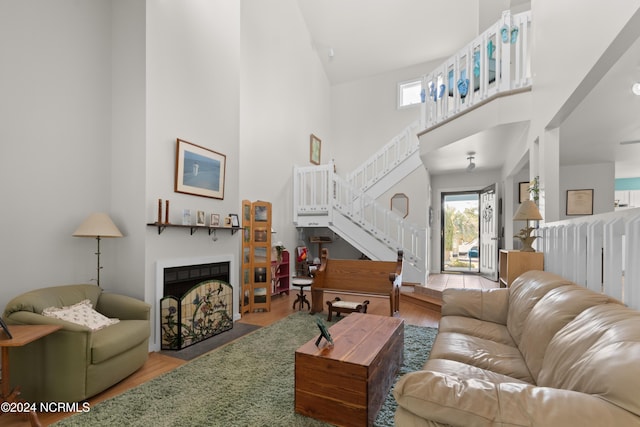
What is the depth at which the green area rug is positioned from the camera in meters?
1.97

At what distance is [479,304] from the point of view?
2.80 meters

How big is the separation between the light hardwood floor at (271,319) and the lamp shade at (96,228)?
131 cm

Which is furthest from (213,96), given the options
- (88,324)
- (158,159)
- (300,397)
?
(300,397)

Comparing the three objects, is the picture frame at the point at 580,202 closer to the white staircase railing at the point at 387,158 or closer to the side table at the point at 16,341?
the white staircase railing at the point at 387,158

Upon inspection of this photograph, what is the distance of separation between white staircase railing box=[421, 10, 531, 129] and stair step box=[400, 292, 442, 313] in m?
2.95

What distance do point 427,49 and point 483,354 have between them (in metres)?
8.18

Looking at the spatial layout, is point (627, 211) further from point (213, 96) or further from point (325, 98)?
point (325, 98)

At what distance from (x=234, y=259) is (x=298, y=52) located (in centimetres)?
576

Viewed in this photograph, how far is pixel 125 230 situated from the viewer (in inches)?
129

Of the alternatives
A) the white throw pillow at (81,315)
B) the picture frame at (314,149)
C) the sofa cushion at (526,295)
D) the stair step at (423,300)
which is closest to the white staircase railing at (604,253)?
the sofa cushion at (526,295)

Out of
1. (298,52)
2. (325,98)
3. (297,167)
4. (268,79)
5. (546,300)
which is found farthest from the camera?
(325,98)

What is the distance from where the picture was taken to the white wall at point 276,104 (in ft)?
18.6

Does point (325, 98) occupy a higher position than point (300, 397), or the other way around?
point (325, 98)

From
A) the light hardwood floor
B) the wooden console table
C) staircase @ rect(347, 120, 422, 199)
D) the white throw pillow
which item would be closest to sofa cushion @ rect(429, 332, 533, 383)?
the wooden console table
